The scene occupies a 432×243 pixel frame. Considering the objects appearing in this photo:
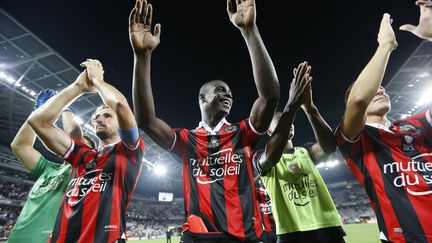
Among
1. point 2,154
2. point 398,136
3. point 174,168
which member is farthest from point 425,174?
point 174,168

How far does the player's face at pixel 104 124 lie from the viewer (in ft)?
11.1

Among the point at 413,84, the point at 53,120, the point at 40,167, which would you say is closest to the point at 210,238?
the point at 53,120

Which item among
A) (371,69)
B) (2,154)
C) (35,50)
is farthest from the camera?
(2,154)

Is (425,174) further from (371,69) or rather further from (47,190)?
(47,190)

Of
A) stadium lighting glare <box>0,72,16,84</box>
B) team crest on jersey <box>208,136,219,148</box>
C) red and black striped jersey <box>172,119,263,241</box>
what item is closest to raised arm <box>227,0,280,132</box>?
red and black striped jersey <box>172,119,263,241</box>

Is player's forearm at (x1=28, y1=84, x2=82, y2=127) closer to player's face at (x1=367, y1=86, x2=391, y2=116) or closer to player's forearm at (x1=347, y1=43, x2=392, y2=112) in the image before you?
player's forearm at (x1=347, y1=43, x2=392, y2=112)

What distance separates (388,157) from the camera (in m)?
2.39

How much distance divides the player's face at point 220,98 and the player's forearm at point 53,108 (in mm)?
1736

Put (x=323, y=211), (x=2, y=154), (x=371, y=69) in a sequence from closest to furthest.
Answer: (x=371, y=69)
(x=323, y=211)
(x=2, y=154)

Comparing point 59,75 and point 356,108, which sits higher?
point 59,75

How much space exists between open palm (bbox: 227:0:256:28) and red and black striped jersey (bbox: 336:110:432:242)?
4.78ft

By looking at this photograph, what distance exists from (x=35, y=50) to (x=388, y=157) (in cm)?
1853

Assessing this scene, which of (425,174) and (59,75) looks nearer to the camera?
(425,174)

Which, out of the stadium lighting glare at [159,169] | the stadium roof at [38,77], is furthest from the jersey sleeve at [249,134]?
the stadium lighting glare at [159,169]
